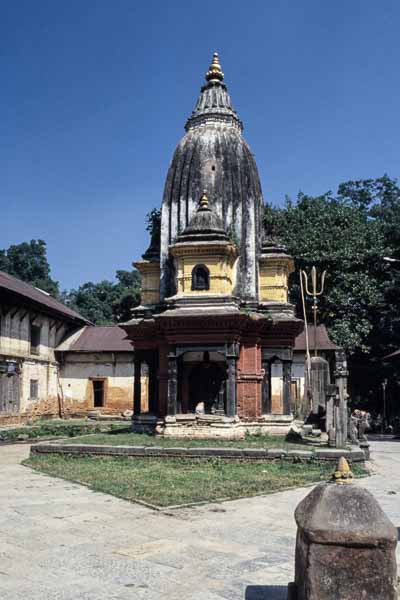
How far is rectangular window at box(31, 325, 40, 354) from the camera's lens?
31719mm

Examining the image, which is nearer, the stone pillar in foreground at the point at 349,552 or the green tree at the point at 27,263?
the stone pillar in foreground at the point at 349,552

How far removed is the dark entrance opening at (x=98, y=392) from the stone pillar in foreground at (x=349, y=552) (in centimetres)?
3024

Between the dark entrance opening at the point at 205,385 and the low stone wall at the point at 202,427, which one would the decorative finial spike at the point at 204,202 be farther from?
the low stone wall at the point at 202,427

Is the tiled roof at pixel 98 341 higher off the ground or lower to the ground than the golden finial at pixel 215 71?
lower

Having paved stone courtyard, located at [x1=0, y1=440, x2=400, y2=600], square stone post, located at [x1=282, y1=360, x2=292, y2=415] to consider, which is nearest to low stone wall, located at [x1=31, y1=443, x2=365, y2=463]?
paved stone courtyard, located at [x1=0, y1=440, x2=400, y2=600]

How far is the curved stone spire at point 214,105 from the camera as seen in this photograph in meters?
22.6

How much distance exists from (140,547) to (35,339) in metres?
26.0

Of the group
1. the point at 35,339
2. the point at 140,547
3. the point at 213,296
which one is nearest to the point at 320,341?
the point at 35,339

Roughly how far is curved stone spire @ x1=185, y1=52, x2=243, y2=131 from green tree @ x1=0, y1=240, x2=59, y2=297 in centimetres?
4837

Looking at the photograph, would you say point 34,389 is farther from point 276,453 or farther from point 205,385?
point 276,453

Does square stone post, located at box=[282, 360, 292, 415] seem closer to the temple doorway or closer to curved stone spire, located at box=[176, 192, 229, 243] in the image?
the temple doorway

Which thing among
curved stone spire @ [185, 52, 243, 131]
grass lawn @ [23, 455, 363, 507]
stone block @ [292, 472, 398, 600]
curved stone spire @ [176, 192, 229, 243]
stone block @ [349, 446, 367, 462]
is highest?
curved stone spire @ [185, 52, 243, 131]

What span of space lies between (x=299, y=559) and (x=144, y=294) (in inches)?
709

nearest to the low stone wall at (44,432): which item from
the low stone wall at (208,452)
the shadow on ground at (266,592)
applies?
the low stone wall at (208,452)
